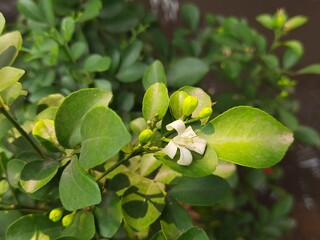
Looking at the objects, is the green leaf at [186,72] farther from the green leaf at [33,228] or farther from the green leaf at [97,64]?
the green leaf at [33,228]

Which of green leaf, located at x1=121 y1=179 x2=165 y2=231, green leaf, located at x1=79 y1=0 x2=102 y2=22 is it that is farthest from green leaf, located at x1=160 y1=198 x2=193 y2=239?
green leaf, located at x1=79 y1=0 x2=102 y2=22

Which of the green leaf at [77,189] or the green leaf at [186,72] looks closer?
the green leaf at [77,189]

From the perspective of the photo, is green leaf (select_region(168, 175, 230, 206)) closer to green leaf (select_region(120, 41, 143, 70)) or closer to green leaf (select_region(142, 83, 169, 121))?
green leaf (select_region(142, 83, 169, 121))

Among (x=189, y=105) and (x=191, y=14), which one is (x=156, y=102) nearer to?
(x=189, y=105)

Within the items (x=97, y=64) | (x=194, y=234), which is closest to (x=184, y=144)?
(x=194, y=234)

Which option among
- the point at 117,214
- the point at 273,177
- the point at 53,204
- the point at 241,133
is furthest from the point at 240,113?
the point at 273,177

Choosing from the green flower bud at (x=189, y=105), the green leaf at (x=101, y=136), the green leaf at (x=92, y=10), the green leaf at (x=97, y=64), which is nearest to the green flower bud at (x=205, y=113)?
the green flower bud at (x=189, y=105)

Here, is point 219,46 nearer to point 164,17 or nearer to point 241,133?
point 164,17
